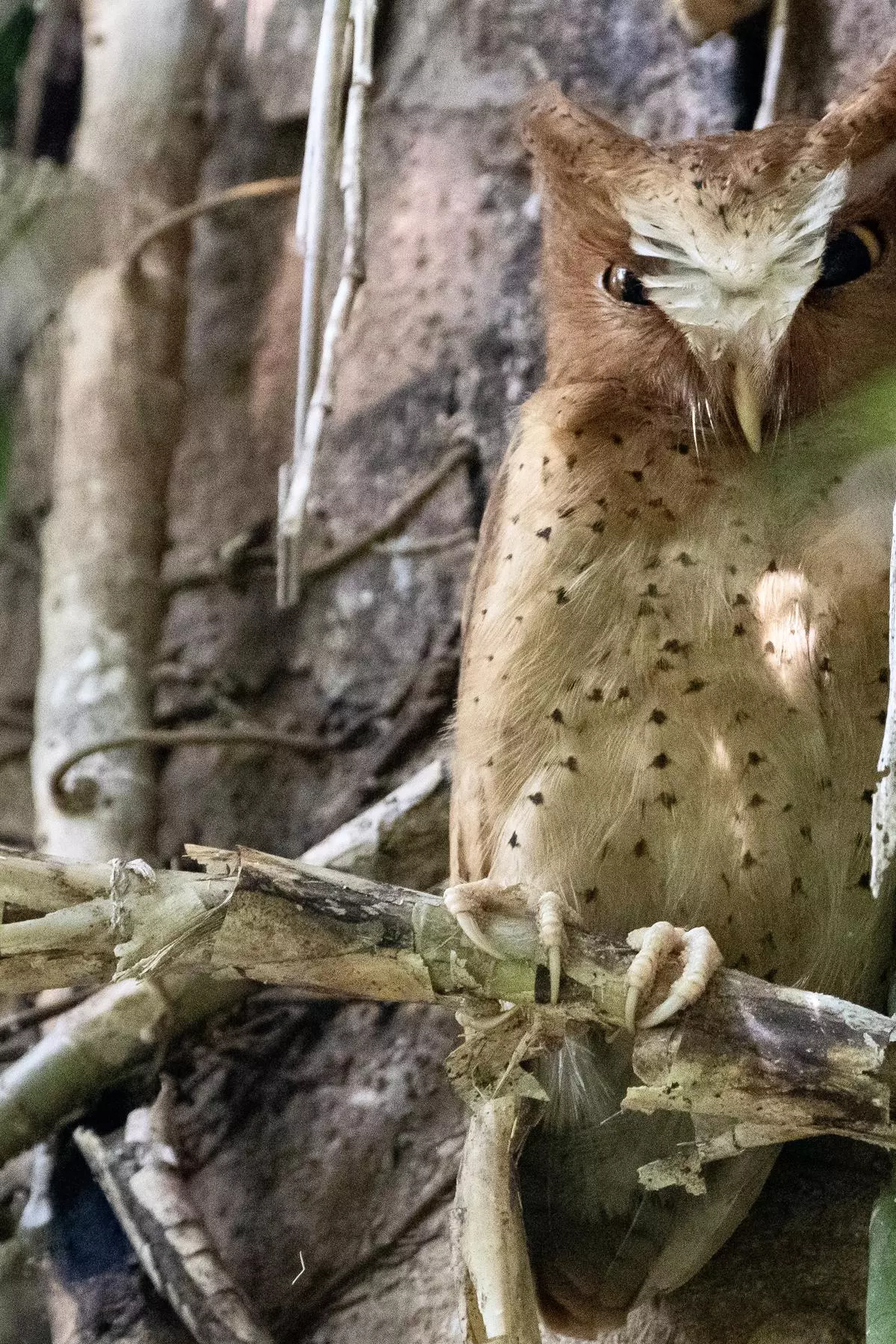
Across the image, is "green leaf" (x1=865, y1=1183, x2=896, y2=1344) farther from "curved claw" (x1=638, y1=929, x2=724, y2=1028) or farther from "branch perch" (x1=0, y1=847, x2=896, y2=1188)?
"curved claw" (x1=638, y1=929, x2=724, y2=1028)

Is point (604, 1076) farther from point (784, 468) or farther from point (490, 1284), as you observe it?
point (784, 468)

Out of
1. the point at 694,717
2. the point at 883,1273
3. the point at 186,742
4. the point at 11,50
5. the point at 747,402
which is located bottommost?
the point at 883,1273

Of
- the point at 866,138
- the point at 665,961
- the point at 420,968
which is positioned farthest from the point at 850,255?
the point at 420,968

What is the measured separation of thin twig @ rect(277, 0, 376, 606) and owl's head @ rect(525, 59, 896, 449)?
382 millimetres

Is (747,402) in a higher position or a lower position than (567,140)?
lower

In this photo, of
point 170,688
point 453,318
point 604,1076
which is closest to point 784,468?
point 604,1076

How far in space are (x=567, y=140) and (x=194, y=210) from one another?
1424 mm

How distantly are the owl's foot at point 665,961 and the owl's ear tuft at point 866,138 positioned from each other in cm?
92

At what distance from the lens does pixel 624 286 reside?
1970mm

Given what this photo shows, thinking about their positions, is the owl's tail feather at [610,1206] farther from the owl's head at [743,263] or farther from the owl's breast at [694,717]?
the owl's head at [743,263]

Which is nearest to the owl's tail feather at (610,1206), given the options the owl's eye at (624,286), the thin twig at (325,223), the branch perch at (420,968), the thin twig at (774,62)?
the branch perch at (420,968)

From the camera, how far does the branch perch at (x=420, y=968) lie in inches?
52.4

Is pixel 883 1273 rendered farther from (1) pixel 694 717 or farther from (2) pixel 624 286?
(2) pixel 624 286

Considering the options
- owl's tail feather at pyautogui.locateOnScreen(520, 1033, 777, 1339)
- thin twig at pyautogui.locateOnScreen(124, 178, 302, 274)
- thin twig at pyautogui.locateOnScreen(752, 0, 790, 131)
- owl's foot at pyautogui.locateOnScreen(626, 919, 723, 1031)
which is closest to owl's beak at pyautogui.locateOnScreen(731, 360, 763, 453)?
owl's foot at pyautogui.locateOnScreen(626, 919, 723, 1031)
